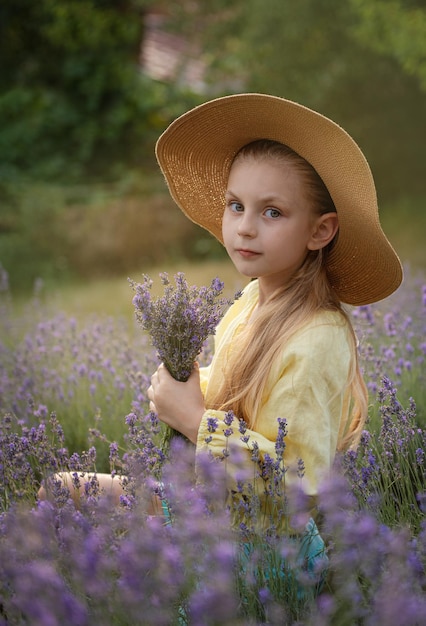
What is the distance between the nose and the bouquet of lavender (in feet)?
0.53

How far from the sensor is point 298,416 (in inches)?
85.4

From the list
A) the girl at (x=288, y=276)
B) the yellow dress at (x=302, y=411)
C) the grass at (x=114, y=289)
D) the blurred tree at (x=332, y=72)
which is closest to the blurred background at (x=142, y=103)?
the blurred tree at (x=332, y=72)

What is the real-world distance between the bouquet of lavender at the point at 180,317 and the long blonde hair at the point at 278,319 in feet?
0.45

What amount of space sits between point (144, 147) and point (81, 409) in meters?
9.88

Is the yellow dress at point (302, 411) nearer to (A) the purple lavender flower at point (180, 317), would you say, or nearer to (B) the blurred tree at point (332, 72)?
(A) the purple lavender flower at point (180, 317)

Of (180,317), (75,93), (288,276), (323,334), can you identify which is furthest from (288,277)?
(75,93)

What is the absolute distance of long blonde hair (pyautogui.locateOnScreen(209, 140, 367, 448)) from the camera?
2283 millimetres

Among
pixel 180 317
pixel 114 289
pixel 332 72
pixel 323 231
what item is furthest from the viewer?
pixel 332 72

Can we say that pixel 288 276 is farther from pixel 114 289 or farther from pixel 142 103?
pixel 142 103

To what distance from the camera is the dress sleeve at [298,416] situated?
2160 mm

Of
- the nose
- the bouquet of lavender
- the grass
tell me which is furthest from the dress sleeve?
the grass

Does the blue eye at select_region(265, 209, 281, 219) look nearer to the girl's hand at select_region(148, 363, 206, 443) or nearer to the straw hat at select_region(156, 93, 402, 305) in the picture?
the straw hat at select_region(156, 93, 402, 305)

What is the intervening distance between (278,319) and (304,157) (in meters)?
0.46

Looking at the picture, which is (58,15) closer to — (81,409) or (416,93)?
(416,93)
